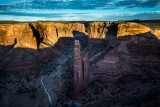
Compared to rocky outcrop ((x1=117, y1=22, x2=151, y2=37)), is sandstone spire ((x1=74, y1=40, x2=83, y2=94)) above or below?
below

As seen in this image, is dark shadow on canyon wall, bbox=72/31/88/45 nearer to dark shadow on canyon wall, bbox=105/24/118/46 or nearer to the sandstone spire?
dark shadow on canyon wall, bbox=105/24/118/46

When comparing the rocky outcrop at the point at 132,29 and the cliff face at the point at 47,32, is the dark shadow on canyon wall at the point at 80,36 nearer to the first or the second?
the cliff face at the point at 47,32

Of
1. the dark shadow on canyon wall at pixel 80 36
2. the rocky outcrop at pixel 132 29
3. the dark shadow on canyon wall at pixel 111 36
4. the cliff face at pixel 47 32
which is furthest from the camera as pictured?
the dark shadow on canyon wall at pixel 80 36

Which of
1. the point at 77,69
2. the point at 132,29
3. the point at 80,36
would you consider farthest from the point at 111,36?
the point at 80,36

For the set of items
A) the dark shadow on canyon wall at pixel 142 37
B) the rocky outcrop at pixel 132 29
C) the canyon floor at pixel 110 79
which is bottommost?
the canyon floor at pixel 110 79

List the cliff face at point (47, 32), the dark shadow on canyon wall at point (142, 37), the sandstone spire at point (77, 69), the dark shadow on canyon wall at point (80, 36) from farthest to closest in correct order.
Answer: the dark shadow on canyon wall at point (80, 36), the cliff face at point (47, 32), the dark shadow on canyon wall at point (142, 37), the sandstone spire at point (77, 69)

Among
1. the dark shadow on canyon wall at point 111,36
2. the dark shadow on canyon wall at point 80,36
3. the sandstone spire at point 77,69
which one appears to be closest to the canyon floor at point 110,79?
the dark shadow on canyon wall at point 111,36

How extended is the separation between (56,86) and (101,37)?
17.6m

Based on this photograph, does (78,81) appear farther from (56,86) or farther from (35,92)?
(35,92)

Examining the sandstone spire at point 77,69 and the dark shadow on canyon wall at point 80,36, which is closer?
the sandstone spire at point 77,69

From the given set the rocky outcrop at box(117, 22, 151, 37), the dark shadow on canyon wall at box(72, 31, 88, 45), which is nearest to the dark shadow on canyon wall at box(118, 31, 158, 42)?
the rocky outcrop at box(117, 22, 151, 37)

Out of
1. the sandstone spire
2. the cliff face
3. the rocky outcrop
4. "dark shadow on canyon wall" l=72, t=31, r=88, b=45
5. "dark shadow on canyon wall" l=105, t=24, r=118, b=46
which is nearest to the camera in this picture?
the sandstone spire

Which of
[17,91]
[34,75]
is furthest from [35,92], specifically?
[34,75]

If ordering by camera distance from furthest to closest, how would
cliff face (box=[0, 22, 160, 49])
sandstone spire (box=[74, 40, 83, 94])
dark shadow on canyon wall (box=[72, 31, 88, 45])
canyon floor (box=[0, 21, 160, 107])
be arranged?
dark shadow on canyon wall (box=[72, 31, 88, 45]) < cliff face (box=[0, 22, 160, 49]) < canyon floor (box=[0, 21, 160, 107]) < sandstone spire (box=[74, 40, 83, 94])
